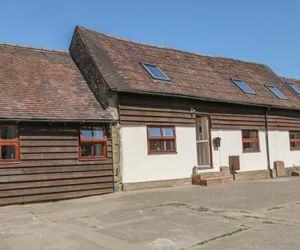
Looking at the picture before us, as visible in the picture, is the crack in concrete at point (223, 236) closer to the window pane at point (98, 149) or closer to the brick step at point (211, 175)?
the window pane at point (98, 149)

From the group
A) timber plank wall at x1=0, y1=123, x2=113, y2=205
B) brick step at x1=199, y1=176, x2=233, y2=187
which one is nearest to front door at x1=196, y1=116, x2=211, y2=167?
brick step at x1=199, y1=176, x2=233, y2=187

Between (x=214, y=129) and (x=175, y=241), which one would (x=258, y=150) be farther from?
(x=175, y=241)

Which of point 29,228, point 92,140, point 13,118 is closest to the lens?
point 29,228

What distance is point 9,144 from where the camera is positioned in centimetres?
1338

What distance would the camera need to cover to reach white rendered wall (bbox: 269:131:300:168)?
2264 cm

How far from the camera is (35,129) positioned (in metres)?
13.9

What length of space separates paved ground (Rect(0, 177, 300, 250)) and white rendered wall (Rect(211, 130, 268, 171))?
5066 mm

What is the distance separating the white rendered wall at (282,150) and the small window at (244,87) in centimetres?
242

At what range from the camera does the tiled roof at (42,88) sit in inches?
550

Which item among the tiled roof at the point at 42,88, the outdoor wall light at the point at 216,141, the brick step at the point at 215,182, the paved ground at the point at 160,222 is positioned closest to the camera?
the paved ground at the point at 160,222

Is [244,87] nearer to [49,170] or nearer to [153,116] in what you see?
[153,116]

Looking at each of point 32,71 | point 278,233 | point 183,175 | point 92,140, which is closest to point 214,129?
point 183,175

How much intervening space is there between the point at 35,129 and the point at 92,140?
219 cm

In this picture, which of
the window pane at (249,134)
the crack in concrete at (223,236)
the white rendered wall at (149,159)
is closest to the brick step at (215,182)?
the white rendered wall at (149,159)
